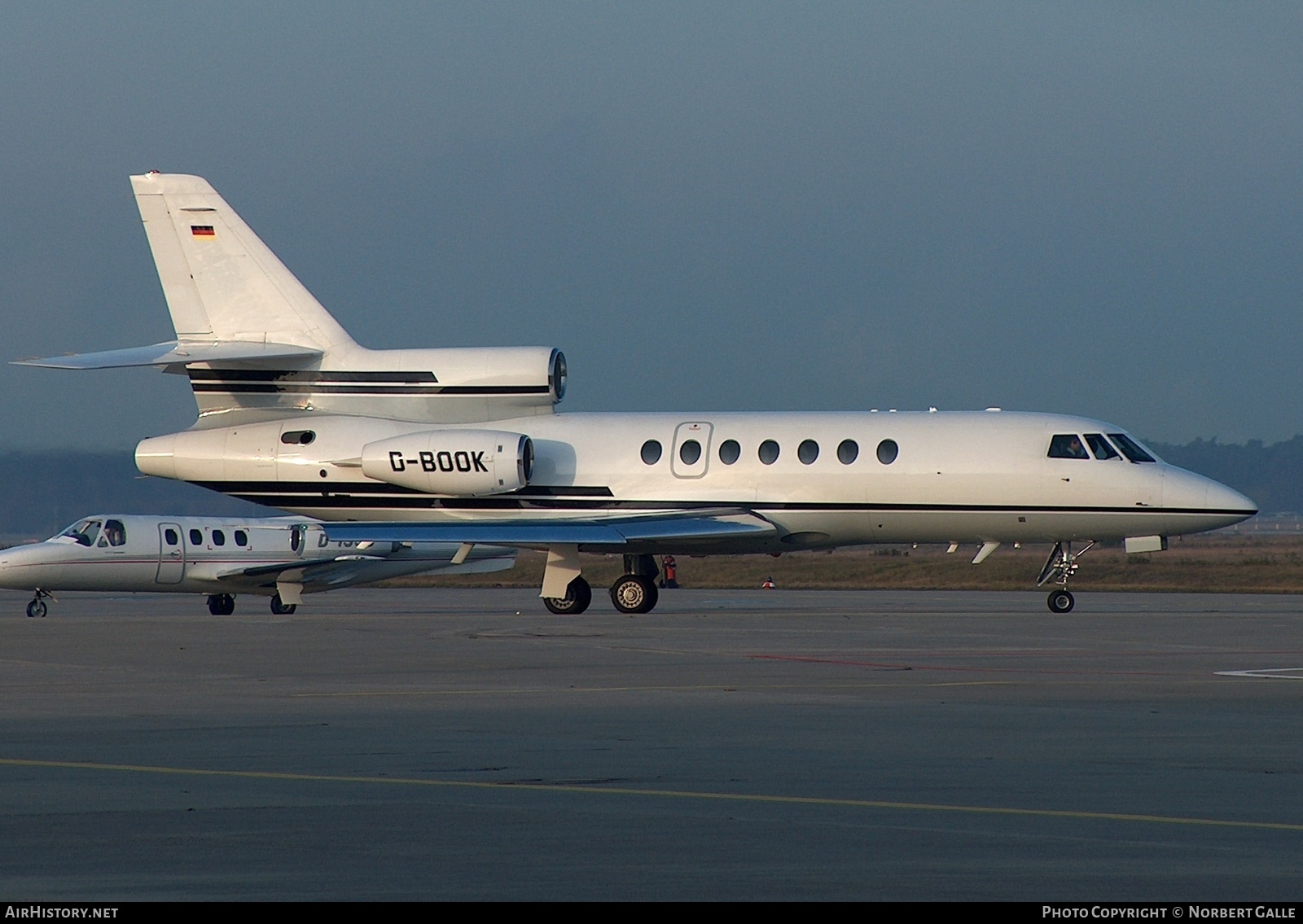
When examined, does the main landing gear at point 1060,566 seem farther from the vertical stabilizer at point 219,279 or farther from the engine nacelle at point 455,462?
the vertical stabilizer at point 219,279

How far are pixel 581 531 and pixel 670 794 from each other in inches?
842

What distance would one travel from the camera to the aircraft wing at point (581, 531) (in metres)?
30.5

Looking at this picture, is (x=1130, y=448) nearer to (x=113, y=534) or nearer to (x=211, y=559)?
(x=211, y=559)

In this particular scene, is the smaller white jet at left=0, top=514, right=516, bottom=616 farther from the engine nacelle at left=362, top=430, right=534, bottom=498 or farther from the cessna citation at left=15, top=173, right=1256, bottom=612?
the engine nacelle at left=362, top=430, right=534, bottom=498

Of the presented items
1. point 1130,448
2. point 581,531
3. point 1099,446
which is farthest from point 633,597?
point 1130,448

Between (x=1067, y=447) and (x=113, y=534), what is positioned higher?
(x=1067, y=447)

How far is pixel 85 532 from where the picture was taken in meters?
34.6

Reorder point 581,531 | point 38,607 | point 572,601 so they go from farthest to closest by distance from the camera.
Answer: point 38,607, point 572,601, point 581,531

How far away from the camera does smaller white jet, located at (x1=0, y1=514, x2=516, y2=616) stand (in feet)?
113

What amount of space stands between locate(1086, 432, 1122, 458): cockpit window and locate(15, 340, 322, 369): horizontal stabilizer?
1404 cm

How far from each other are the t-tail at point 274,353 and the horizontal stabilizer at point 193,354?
Result: 43 millimetres
